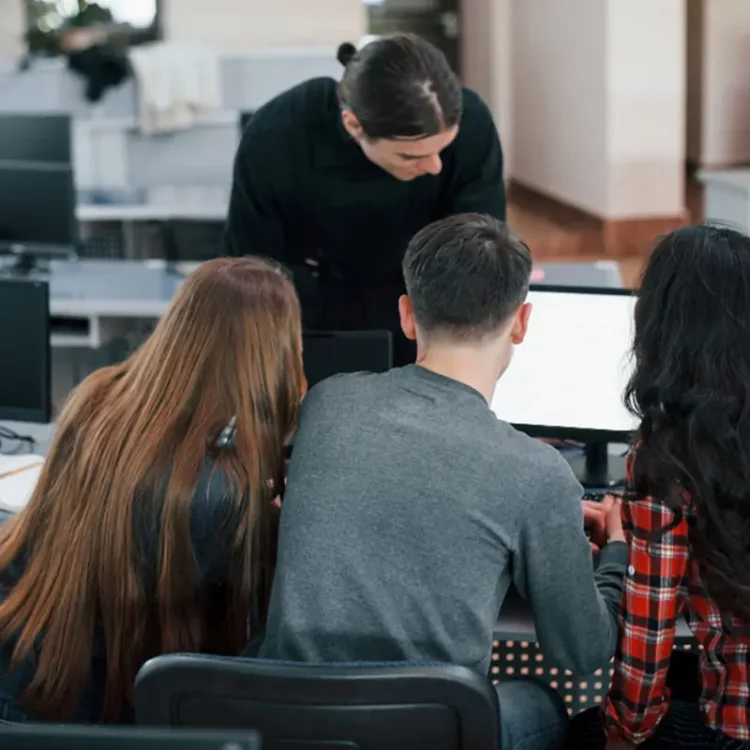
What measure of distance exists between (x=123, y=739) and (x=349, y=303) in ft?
5.73

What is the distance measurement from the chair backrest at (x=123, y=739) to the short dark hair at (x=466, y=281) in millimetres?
678

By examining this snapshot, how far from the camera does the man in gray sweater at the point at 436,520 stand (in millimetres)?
1330

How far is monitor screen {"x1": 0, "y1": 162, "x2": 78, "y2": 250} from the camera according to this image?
12.5 ft

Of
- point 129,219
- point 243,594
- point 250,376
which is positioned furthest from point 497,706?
point 129,219

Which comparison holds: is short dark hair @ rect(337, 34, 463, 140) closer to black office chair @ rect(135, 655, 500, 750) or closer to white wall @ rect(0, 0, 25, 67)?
black office chair @ rect(135, 655, 500, 750)

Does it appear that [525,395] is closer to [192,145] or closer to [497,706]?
[497,706]

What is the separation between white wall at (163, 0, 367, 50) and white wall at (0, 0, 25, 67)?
2.39ft

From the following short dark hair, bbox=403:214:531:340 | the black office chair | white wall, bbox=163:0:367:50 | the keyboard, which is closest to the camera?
the black office chair

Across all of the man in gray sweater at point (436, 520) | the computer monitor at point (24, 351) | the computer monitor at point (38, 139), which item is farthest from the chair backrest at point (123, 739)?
the computer monitor at point (38, 139)

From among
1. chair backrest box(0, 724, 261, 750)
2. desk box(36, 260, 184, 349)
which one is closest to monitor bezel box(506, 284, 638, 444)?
chair backrest box(0, 724, 261, 750)

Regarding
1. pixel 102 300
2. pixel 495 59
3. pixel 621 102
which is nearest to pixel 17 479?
pixel 102 300

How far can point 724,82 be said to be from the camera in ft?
25.9

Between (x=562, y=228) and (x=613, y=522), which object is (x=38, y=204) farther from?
(x=562, y=228)

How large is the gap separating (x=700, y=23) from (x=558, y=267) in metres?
5.62
